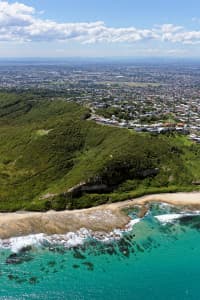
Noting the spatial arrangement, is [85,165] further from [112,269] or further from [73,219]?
[112,269]

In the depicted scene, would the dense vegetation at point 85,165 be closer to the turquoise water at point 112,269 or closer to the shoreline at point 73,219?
the shoreline at point 73,219

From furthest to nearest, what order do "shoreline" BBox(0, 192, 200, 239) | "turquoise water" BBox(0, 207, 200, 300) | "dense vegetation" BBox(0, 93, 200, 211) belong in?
"dense vegetation" BBox(0, 93, 200, 211)
"shoreline" BBox(0, 192, 200, 239)
"turquoise water" BBox(0, 207, 200, 300)

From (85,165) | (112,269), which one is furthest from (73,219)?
(85,165)

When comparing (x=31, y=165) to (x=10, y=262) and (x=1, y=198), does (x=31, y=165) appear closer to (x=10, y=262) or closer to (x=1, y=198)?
(x=1, y=198)

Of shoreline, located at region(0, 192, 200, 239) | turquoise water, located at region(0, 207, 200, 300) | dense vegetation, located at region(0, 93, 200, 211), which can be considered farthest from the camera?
dense vegetation, located at region(0, 93, 200, 211)

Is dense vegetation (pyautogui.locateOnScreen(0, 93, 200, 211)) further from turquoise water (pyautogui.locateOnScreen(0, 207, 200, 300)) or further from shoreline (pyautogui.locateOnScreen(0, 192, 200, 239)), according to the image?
turquoise water (pyautogui.locateOnScreen(0, 207, 200, 300))

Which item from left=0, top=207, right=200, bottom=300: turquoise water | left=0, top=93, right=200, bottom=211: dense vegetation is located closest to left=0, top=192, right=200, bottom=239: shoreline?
left=0, top=93, right=200, bottom=211: dense vegetation
